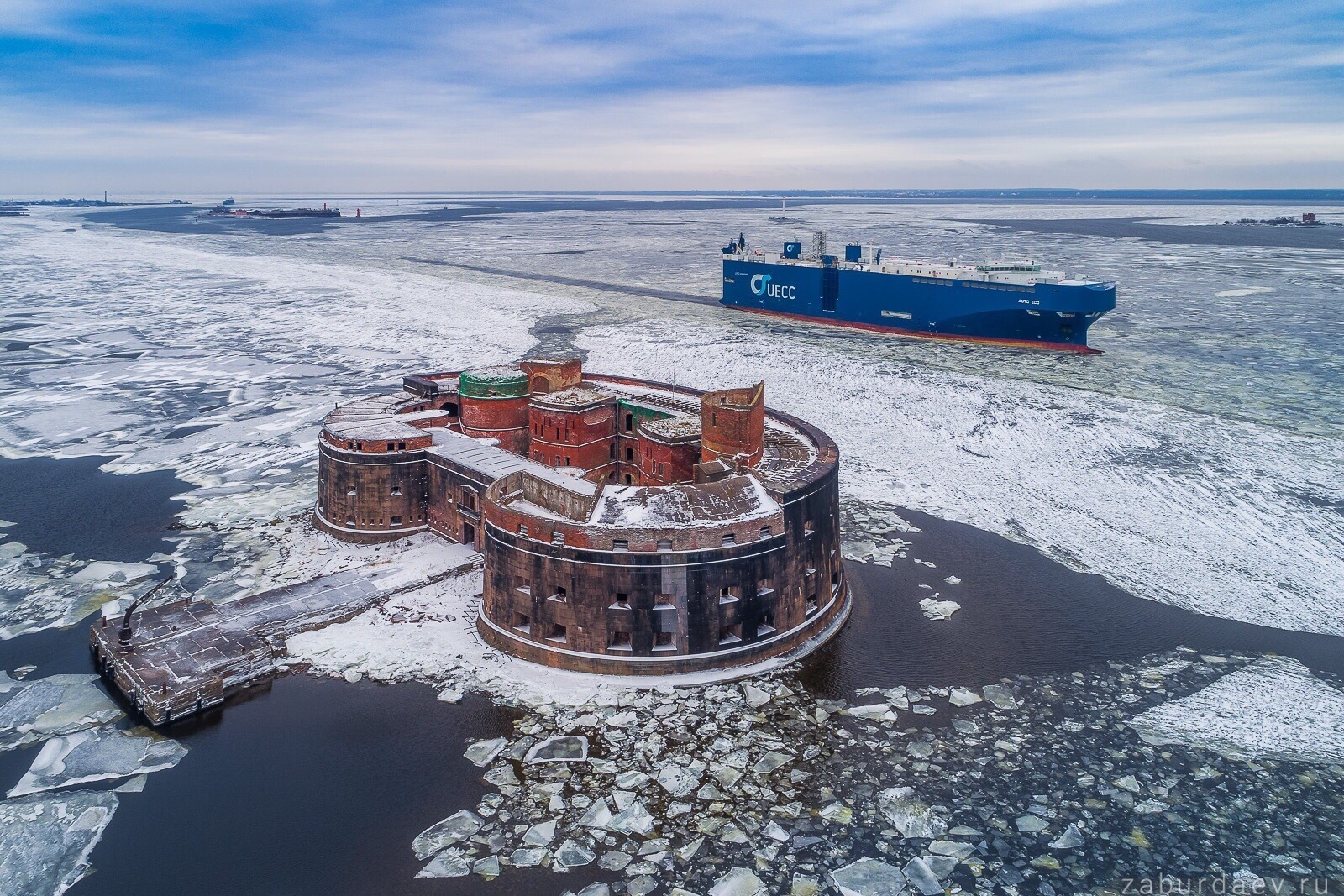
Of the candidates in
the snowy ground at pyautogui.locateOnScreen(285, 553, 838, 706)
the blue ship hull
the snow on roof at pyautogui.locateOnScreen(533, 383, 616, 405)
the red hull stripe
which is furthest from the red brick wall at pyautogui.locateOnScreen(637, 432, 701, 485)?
the blue ship hull

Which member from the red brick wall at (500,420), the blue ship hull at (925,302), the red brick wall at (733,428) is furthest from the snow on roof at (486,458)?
the blue ship hull at (925,302)

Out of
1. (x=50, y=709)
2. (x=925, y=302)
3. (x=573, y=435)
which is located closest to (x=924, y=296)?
(x=925, y=302)

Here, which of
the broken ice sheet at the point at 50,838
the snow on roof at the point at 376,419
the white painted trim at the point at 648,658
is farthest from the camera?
the snow on roof at the point at 376,419

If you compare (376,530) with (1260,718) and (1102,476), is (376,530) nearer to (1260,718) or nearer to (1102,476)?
(1260,718)

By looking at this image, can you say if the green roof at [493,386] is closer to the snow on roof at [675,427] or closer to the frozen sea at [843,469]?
the snow on roof at [675,427]

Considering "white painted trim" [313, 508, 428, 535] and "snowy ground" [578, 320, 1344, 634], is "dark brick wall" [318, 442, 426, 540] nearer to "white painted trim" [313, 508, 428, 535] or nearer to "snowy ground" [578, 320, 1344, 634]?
"white painted trim" [313, 508, 428, 535]
